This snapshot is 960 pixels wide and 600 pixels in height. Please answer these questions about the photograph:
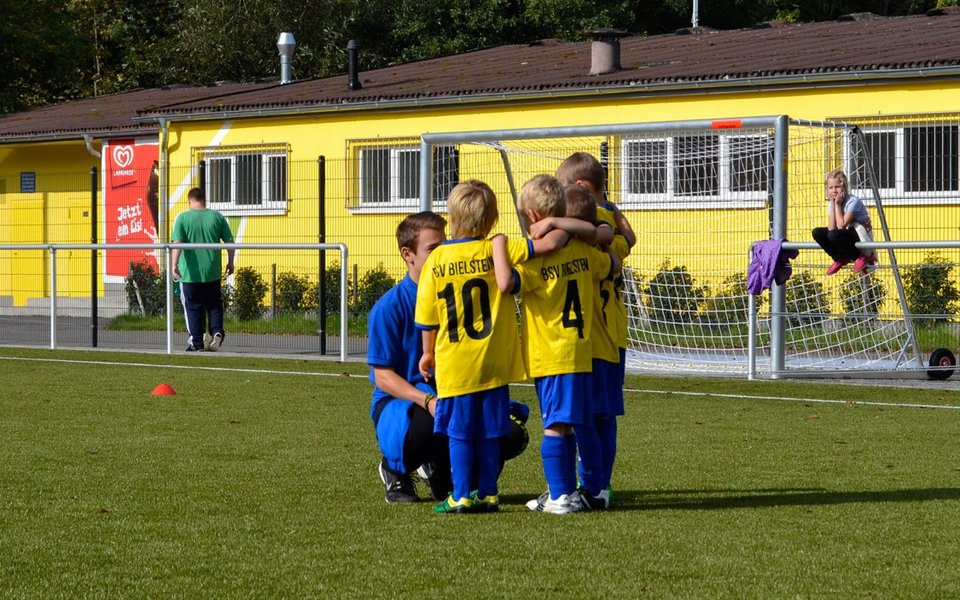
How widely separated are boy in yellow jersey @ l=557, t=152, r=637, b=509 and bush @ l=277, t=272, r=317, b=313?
1100cm

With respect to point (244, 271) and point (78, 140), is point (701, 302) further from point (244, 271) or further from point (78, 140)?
point (78, 140)

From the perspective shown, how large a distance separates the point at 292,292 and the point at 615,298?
1161cm

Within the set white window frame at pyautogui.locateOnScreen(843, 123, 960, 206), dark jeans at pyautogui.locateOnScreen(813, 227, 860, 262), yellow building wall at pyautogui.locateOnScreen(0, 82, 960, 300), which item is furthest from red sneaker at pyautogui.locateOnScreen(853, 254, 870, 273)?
white window frame at pyautogui.locateOnScreen(843, 123, 960, 206)

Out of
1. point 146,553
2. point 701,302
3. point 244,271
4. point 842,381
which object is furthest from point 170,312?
point 146,553

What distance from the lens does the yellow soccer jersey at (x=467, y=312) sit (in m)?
6.20

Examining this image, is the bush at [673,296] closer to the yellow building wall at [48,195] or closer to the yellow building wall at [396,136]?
the yellow building wall at [396,136]

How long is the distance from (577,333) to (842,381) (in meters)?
7.67

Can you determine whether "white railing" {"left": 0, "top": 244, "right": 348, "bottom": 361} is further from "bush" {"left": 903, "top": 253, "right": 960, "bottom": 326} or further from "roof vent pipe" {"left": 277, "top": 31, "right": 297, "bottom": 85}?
"roof vent pipe" {"left": 277, "top": 31, "right": 297, "bottom": 85}

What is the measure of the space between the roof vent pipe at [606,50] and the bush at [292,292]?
5.87 meters

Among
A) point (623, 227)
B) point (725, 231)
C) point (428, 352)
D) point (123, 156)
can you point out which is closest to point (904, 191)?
point (725, 231)

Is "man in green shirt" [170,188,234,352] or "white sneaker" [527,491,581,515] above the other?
"man in green shirt" [170,188,234,352]

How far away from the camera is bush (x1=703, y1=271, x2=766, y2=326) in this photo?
1449cm

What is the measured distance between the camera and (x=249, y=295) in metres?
18.6

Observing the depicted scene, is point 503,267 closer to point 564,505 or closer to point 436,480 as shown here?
point 564,505
